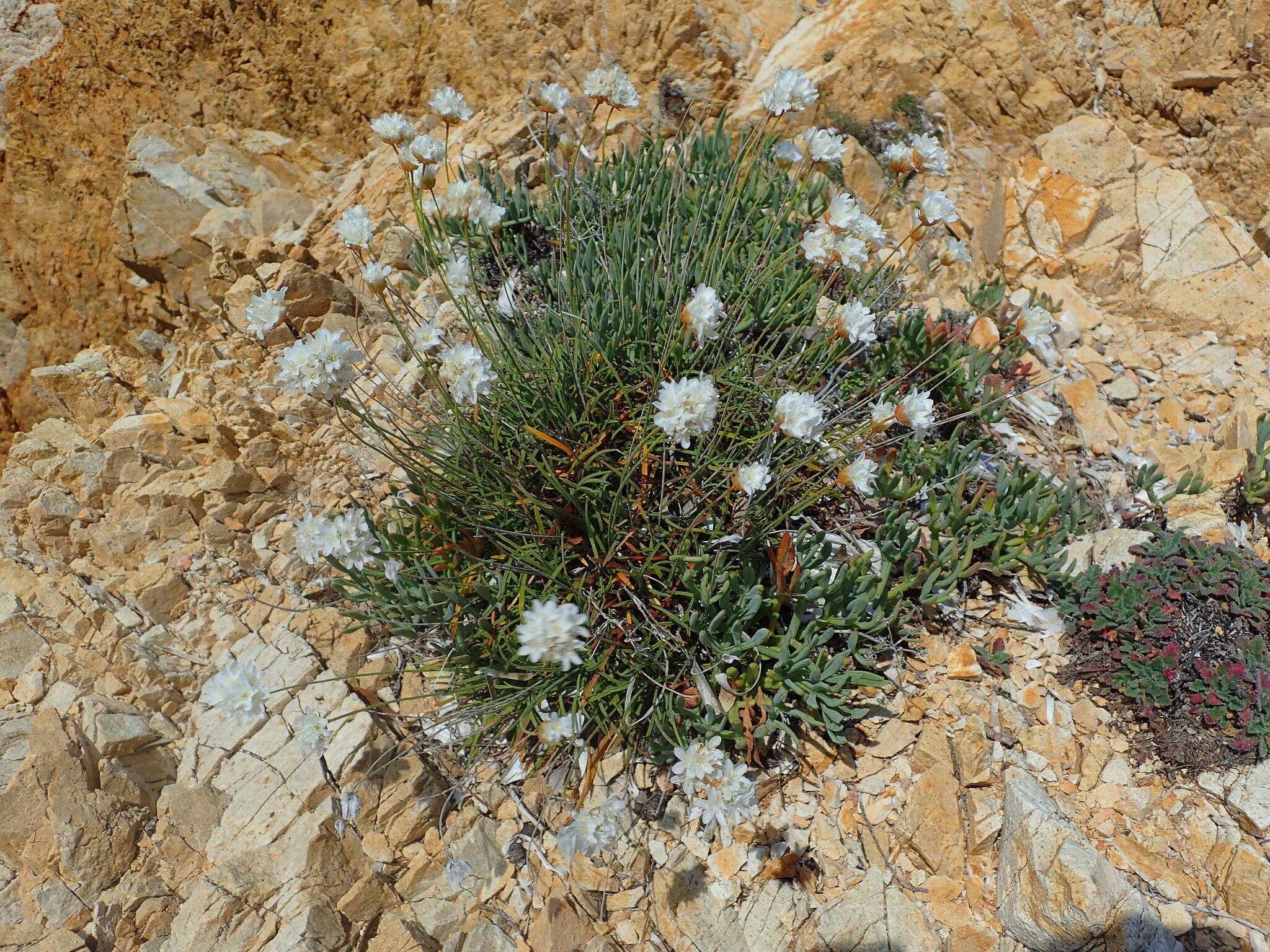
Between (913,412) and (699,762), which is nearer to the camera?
(699,762)

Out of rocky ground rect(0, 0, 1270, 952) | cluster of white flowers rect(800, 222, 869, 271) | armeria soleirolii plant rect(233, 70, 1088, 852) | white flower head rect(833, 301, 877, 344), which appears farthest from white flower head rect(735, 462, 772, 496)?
rocky ground rect(0, 0, 1270, 952)

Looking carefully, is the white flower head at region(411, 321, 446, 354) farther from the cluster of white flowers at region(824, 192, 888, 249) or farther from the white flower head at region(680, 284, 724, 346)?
the cluster of white flowers at region(824, 192, 888, 249)

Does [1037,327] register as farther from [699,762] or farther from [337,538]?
[337,538]

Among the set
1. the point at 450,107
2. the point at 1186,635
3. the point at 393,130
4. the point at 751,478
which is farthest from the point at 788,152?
the point at 1186,635

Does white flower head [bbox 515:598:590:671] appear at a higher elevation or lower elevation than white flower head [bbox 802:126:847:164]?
lower

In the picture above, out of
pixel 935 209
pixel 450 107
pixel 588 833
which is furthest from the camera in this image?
pixel 935 209

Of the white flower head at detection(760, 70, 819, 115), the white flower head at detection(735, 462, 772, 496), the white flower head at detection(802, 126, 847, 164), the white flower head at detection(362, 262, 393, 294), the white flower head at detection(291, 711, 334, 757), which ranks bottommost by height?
the white flower head at detection(291, 711, 334, 757)
